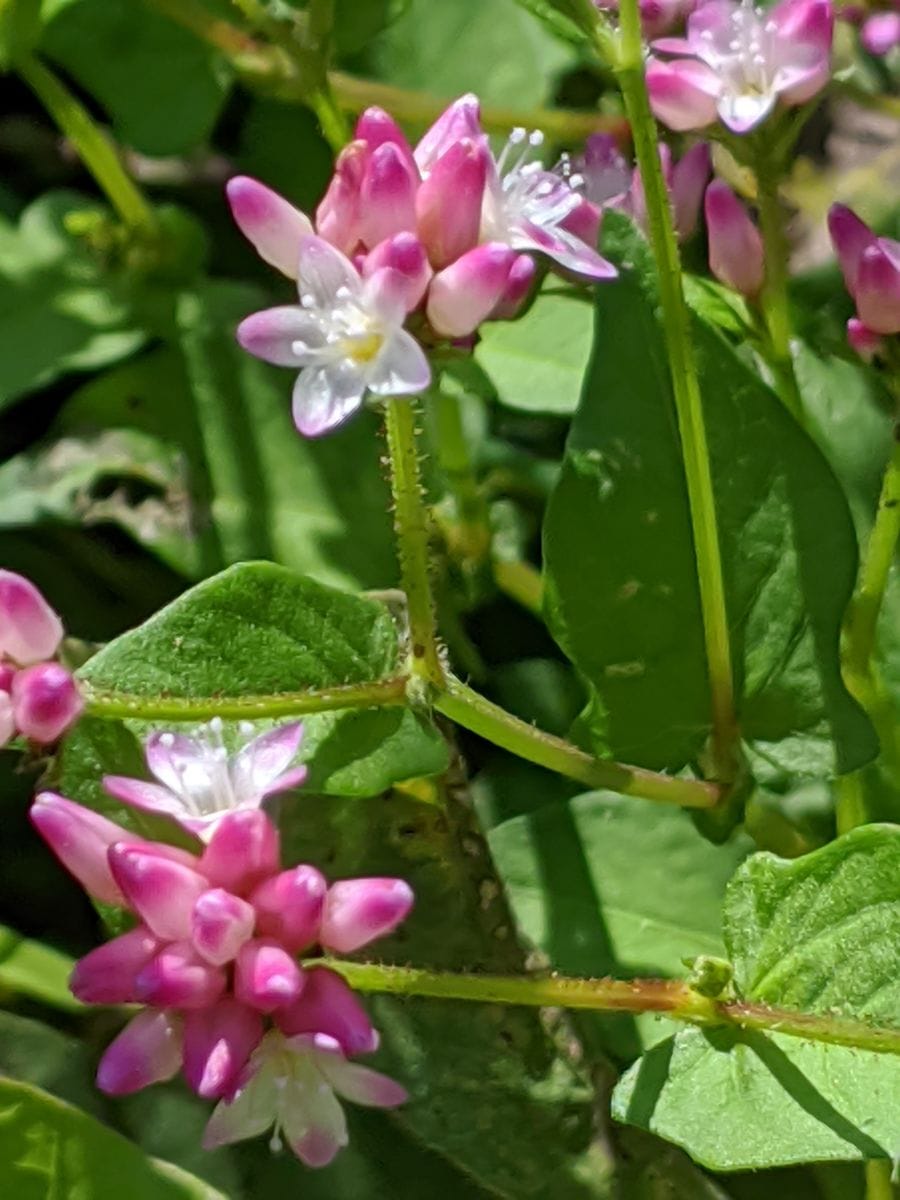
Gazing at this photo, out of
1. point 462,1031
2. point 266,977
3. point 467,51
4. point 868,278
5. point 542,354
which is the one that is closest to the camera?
point 266,977

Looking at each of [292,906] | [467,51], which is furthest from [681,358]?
[467,51]

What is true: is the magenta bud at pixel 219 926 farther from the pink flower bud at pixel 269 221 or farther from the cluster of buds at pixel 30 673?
the pink flower bud at pixel 269 221

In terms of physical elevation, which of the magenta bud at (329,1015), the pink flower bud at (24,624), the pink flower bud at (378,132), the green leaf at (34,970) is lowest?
the green leaf at (34,970)

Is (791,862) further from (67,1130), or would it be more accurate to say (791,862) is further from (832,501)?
(67,1130)

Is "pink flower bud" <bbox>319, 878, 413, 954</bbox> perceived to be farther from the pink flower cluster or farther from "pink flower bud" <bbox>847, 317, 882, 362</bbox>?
"pink flower bud" <bbox>847, 317, 882, 362</bbox>

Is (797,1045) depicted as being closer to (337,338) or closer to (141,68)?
(337,338)

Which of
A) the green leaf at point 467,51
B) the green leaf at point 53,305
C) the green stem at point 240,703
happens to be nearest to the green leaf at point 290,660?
the green stem at point 240,703

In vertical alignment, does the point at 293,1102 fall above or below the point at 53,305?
below
